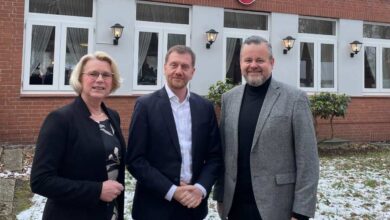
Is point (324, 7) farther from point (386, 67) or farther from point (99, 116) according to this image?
point (99, 116)

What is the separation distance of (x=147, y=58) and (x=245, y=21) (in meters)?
2.77

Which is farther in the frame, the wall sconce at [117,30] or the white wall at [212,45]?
the white wall at [212,45]

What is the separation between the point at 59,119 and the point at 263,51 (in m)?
1.30

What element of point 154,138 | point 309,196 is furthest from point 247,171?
point 154,138

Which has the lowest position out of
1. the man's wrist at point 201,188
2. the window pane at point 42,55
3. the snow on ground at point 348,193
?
the snow on ground at point 348,193

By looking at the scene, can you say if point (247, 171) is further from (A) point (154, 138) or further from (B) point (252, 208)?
(A) point (154, 138)

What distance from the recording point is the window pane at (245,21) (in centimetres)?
1040

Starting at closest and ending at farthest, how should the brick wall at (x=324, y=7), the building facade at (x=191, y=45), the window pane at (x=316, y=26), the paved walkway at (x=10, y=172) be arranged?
the paved walkway at (x=10, y=172) → the building facade at (x=191, y=45) → the brick wall at (x=324, y=7) → the window pane at (x=316, y=26)

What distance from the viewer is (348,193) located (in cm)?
579

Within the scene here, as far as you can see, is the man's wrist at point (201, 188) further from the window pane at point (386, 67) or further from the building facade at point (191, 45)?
the window pane at point (386, 67)

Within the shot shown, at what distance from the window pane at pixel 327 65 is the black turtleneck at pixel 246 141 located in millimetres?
9246

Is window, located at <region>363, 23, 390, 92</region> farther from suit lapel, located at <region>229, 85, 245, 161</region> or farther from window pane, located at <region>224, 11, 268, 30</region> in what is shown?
suit lapel, located at <region>229, 85, 245, 161</region>

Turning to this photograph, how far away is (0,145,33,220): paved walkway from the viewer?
4.49 m

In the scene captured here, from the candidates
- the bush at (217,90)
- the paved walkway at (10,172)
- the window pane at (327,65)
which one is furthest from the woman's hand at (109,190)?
the window pane at (327,65)
